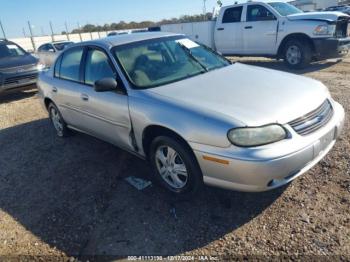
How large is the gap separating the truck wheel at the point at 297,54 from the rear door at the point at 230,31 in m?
1.79

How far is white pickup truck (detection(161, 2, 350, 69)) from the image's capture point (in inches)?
340

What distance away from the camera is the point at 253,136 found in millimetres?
2697

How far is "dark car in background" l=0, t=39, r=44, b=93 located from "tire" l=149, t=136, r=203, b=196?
23.3ft

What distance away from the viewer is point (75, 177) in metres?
4.17

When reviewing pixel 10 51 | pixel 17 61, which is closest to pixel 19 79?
pixel 17 61

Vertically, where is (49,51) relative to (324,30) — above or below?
below

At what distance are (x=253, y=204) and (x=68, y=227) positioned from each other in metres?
1.82

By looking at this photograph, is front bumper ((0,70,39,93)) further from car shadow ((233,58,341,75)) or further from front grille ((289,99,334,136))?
front grille ((289,99,334,136))

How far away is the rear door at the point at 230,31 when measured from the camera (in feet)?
34.7

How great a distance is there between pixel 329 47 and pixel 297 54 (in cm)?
83

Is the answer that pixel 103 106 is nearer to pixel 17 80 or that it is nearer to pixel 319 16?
pixel 17 80

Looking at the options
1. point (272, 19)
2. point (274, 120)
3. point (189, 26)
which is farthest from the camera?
point (189, 26)

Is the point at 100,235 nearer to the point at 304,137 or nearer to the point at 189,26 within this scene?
the point at 304,137

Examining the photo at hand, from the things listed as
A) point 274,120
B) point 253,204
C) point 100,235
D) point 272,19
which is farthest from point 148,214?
point 272,19
